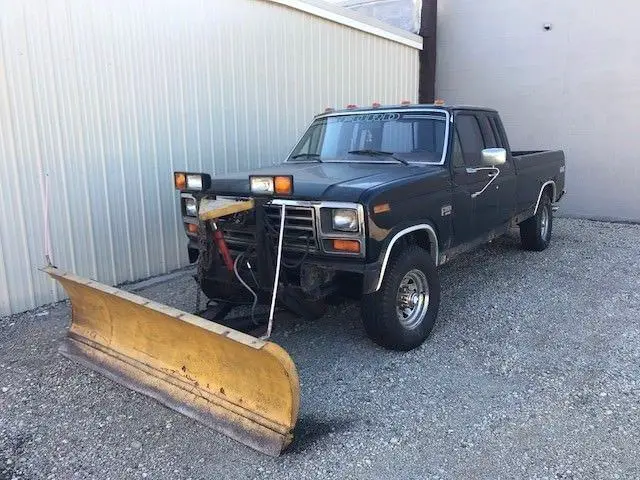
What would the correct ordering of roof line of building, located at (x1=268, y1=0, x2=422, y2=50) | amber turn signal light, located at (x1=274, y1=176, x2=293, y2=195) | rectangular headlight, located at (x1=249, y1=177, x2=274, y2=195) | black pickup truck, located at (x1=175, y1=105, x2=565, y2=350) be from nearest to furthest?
amber turn signal light, located at (x1=274, y1=176, x2=293, y2=195) → rectangular headlight, located at (x1=249, y1=177, x2=274, y2=195) → black pickup truck, located at (x1=175, y1=105, x2=565, y2=350) → roof line of building, located at (x1=268, y1=0, x2=422, y2=50)

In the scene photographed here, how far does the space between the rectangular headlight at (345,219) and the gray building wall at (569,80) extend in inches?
324

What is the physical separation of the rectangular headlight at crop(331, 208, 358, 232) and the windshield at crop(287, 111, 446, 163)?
1.34 meters

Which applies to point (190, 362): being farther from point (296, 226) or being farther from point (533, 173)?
point (533, 173)

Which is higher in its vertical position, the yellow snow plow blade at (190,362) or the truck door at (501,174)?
the truck door at (501,174)

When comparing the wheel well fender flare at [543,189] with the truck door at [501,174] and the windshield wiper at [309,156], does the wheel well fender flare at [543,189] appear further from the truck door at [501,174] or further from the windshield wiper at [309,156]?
the windshield wiper at [309,156]

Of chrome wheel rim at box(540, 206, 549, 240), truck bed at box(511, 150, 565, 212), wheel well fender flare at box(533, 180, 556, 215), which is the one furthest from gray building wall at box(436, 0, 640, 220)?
chrome wheel rim at box(540, 206, 549, 240)

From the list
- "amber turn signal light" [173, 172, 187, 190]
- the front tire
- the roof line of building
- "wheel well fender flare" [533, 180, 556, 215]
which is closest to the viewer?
the front tire

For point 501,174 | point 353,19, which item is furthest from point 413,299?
point 353,19

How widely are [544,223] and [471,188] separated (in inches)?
125

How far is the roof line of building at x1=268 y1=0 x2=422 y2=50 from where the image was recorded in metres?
8.49

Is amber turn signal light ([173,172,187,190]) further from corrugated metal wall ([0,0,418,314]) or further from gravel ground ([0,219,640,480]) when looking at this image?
corrugated metal wall ([0,0,418,314])

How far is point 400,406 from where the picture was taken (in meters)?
3.79

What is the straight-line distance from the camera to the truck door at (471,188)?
5242 mm

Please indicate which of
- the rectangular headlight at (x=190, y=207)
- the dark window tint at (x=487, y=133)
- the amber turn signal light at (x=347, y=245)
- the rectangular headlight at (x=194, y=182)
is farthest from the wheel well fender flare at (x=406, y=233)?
the rectangular headlight at (x=190, y=207)
